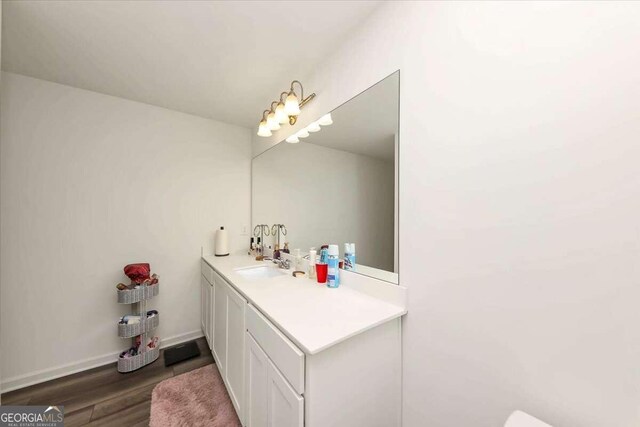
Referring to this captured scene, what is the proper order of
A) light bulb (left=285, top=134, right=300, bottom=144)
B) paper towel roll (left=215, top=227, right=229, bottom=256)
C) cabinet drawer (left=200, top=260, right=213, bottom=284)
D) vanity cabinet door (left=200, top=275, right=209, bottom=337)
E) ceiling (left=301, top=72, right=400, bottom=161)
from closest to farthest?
ceiling (left=301, top=72, right=400, bottom=161)
light bulb (left=285, top=134, right=300, bottom=144)
cabinet drawer (left=200, top=260, right=213, bottom=284)
vanity cabinet door (left=200, top=275, right=209, bottom=337)
paper towel roll (left=215, top=227, right=229, bottom=256)

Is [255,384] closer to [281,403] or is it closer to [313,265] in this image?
[281,403]

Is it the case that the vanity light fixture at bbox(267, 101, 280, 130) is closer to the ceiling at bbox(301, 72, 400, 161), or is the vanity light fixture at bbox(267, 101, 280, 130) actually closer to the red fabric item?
the ceiling at bbox(301, 72, 400, 161)

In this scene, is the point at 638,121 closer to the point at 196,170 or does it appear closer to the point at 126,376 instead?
the point at 196,170

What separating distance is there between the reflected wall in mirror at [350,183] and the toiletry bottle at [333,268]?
8 centimetres

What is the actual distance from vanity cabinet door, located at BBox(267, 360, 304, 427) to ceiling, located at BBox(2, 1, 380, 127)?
1742 millimetres

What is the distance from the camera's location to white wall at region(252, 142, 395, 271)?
4.11 ft

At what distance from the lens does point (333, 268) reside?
140cm

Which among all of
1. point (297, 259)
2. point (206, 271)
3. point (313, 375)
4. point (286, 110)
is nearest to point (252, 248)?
point (206, 271)

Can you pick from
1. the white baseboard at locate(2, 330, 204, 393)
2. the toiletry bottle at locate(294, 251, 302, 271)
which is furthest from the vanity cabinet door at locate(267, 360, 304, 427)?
the white baseboard at locate(2, 330, 204, 393)

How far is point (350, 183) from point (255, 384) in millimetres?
1219

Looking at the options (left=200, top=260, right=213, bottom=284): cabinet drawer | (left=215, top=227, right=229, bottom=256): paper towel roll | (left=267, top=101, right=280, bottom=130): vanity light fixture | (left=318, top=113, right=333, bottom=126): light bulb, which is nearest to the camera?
(left=318, top=113, right=333, bottom=126): light bulb

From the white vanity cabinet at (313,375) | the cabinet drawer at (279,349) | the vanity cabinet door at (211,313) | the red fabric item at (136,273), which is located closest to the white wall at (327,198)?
the white vanity cabinet at (313,375)

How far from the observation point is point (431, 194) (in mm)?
991

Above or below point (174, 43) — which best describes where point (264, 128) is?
below
